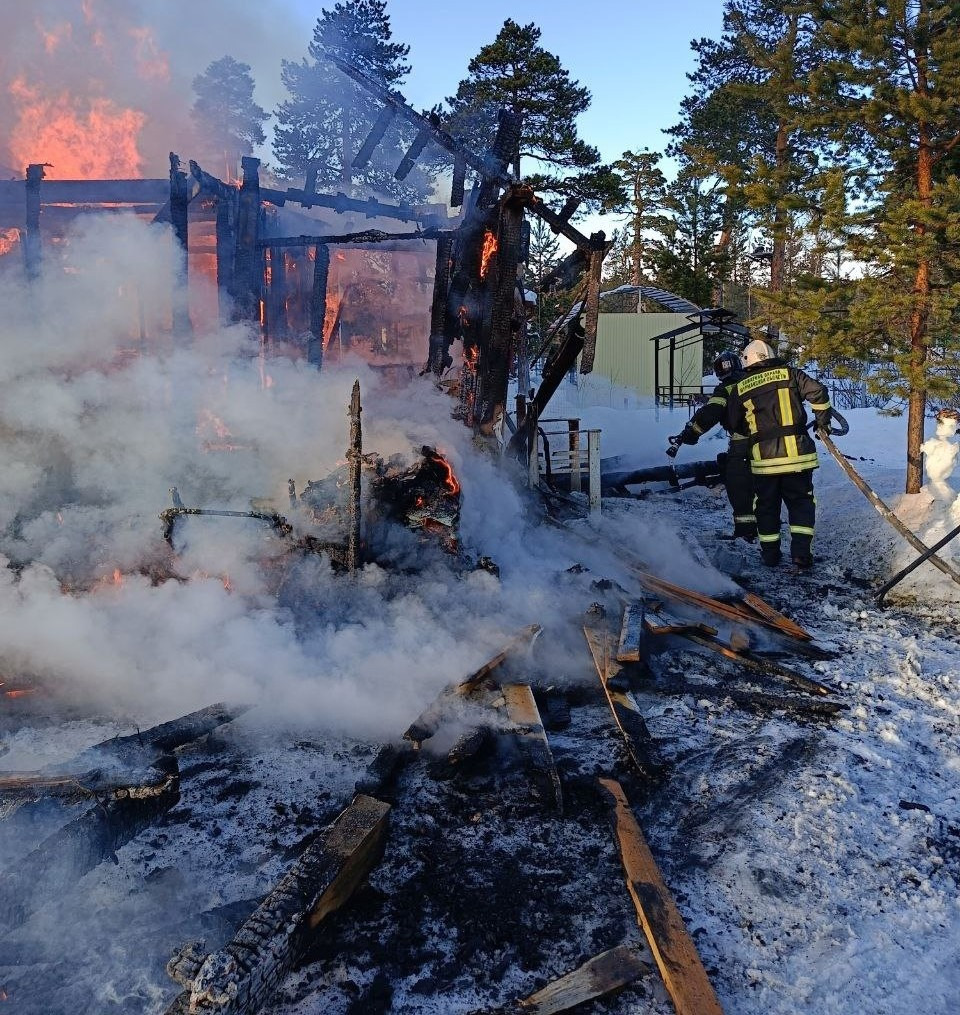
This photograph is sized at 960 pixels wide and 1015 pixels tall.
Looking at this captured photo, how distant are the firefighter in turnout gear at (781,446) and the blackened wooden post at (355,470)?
14.3 feet

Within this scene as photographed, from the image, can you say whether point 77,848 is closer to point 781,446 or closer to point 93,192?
point 781,446

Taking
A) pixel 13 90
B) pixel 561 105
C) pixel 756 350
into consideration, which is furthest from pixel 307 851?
pixel 561 105

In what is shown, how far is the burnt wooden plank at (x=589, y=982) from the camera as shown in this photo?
2297mm

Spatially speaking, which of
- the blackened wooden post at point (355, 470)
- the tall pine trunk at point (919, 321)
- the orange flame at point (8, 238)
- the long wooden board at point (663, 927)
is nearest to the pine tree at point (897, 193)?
the tall pine trunk at point (919, 321)

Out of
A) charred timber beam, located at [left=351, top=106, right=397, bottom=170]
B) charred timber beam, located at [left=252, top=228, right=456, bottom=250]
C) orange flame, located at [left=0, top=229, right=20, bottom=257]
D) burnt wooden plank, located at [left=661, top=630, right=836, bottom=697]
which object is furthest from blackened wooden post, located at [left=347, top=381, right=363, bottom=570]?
orange flame, located at [left=0, top=229, right=20, bottom=257]

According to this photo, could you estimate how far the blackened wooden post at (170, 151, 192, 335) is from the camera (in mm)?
8812

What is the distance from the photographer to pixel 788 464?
7047 mm

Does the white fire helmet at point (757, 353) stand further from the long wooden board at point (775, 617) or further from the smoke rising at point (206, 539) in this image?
the long wooden board at point (775, 617)

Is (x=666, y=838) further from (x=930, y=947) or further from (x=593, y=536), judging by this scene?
(x=593, y=536)

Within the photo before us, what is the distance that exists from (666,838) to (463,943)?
111cm

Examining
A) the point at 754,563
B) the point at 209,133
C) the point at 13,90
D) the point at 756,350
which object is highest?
the point at 209,133

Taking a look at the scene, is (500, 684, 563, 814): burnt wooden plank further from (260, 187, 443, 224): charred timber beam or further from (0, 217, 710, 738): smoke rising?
(260, 187, 443, 224): charred timber beam

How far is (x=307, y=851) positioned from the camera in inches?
108

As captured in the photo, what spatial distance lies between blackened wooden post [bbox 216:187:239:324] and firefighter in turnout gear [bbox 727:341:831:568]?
22.9 feet
